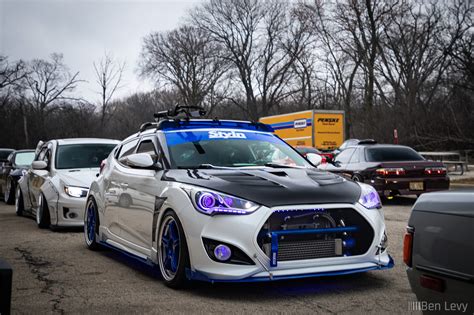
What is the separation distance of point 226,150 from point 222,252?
161 cm

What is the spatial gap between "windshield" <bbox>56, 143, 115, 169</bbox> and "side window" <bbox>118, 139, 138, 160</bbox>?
12.2 feet

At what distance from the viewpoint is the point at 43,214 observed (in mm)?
10727

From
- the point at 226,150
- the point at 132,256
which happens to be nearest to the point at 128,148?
the point at 132,256

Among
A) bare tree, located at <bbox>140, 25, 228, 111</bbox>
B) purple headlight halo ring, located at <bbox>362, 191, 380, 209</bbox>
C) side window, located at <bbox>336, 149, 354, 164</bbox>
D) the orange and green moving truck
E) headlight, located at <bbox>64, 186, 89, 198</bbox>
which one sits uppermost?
bare tree, located at <bbox>140, 25, 228, 111</bbox>

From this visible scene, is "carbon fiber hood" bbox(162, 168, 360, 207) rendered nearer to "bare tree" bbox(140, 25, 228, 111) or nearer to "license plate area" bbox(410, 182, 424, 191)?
"license plate area" bbox(410, 182, 424, 191)

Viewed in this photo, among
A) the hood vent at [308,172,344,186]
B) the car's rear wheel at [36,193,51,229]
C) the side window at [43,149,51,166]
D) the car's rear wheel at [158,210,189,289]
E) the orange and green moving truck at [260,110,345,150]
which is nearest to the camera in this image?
the car's rear wheel at [158,210,189,289]

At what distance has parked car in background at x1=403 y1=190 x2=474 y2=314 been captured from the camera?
3.08 meters

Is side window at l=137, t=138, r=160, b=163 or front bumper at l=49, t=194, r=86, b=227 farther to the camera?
front bumper at l=49, t=194, r=86, b=227

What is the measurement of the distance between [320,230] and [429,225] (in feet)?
6.10

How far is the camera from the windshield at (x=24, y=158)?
715 inches

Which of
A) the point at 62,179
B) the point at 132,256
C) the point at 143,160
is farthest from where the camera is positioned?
the point at 62,179

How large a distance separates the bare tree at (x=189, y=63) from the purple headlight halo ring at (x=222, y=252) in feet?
179

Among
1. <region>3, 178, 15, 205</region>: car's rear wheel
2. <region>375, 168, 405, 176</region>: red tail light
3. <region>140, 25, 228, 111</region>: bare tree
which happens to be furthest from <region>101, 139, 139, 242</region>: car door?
<region>140, 25, 228, 111</region>: bare tree

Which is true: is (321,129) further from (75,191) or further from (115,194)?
(115,194)
